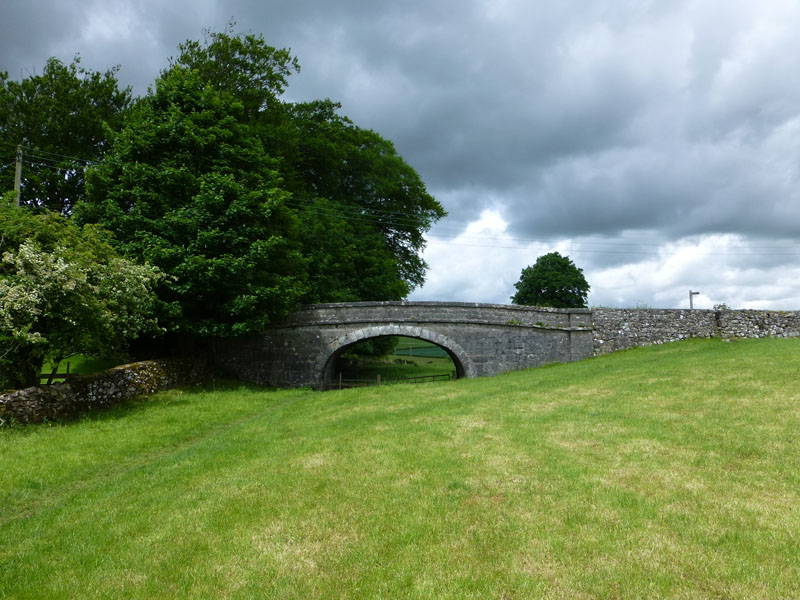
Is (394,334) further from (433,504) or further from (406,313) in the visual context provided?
(433,504)

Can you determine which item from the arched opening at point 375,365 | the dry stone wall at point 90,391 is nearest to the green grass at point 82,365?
the dry stone wall at point 90,391

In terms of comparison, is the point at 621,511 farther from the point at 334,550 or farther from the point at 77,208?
the point at 77,208

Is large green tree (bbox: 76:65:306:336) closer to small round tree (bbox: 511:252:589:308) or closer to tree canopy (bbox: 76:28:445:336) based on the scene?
tree canopy (bbox: 76:28:445:336)

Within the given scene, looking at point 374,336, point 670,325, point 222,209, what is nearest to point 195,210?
point 222,209

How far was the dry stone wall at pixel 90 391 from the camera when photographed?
10875 millimetres

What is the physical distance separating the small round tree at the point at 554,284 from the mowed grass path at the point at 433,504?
32343 millimetres

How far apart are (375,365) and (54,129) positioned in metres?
23.8

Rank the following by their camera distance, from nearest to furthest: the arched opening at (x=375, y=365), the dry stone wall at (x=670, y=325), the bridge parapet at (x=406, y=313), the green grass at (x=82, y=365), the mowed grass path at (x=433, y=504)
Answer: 1. the mowed grass path at (x=433, y=504)
2. the green grass at (x=82, y=365)
3. the bridge parapet at (x=406, y=313)
4. the arched opening at (x=375, y=365)
5. the dry stone wall at (x=670, y=325)

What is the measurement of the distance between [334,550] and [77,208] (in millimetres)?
17579

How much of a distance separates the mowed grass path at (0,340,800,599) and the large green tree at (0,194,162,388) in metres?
2.35

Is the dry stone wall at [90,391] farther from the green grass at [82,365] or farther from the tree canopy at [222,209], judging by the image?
the green grass at [82,365]

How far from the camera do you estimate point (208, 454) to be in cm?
841

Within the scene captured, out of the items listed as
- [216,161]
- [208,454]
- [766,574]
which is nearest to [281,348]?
[216,161]

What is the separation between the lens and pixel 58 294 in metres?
11.2
